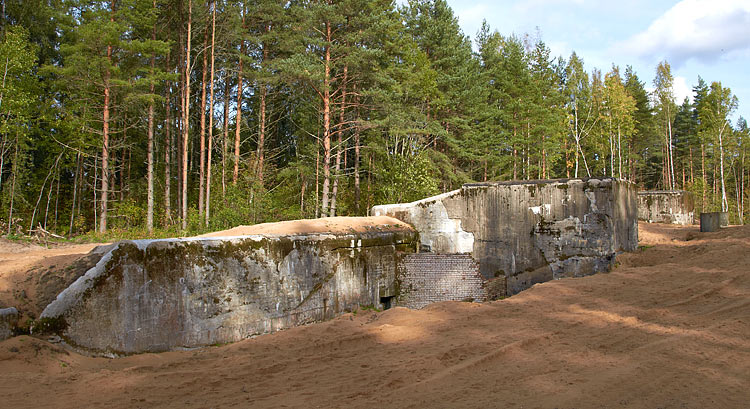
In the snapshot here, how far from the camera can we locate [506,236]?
8273 millimetres

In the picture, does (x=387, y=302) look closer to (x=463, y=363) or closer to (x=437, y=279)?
(x=437, y=279)

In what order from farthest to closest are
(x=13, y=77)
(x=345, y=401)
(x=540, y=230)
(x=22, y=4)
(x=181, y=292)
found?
(x=22, y=4), (x=13, y=77), (x=540, y=230), (x=181, y=292), (x=345, y=401)

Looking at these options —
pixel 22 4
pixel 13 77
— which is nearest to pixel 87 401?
pixel 13 77

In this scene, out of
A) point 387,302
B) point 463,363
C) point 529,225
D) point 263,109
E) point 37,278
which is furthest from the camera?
point 263,109

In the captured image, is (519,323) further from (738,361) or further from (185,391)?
(185,391)

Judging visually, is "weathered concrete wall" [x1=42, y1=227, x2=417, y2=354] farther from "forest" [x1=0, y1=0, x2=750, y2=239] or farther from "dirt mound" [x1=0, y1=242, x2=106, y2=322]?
"forest" [x1=0, y1=0, x2=750, y2=239]

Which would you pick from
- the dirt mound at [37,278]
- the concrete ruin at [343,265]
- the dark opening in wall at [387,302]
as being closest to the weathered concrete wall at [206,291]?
the concrete ruin at [343,265]

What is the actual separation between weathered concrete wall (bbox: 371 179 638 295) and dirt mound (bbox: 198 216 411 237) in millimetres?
938

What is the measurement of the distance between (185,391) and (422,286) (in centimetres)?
509

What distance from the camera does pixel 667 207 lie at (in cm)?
1853

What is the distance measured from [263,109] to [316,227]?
14286 mm

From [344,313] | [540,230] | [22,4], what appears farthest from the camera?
[22,4]

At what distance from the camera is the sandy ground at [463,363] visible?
3.16 meters

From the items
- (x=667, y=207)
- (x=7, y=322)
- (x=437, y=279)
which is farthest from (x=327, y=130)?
(x=667, y=207)
